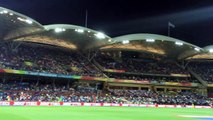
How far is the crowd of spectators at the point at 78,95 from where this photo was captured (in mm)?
49375

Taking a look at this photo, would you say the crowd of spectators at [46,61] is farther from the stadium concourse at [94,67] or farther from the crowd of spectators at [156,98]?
the crowd of spectators at [156,98]

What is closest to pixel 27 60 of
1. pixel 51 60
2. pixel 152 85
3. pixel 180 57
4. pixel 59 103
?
pixel 51 60

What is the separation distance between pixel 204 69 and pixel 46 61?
46747mm

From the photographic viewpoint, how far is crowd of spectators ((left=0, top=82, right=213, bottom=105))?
49375 millimetres

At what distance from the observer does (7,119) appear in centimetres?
2091

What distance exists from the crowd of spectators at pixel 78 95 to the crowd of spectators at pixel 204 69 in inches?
403

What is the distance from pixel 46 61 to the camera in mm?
64812

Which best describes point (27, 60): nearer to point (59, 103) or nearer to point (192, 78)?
point (59, 103)

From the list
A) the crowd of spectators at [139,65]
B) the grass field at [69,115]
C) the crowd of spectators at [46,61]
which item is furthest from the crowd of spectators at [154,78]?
the grass field at [69,115]

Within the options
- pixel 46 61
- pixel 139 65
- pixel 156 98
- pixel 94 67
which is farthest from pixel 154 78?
pixel 46 61

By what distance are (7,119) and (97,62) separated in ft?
179

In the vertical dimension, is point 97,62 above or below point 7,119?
above

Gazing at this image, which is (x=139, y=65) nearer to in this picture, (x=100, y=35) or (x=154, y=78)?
(x=154, y=78)

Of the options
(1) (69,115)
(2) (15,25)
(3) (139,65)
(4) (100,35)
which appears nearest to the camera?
(1) (69,115)
